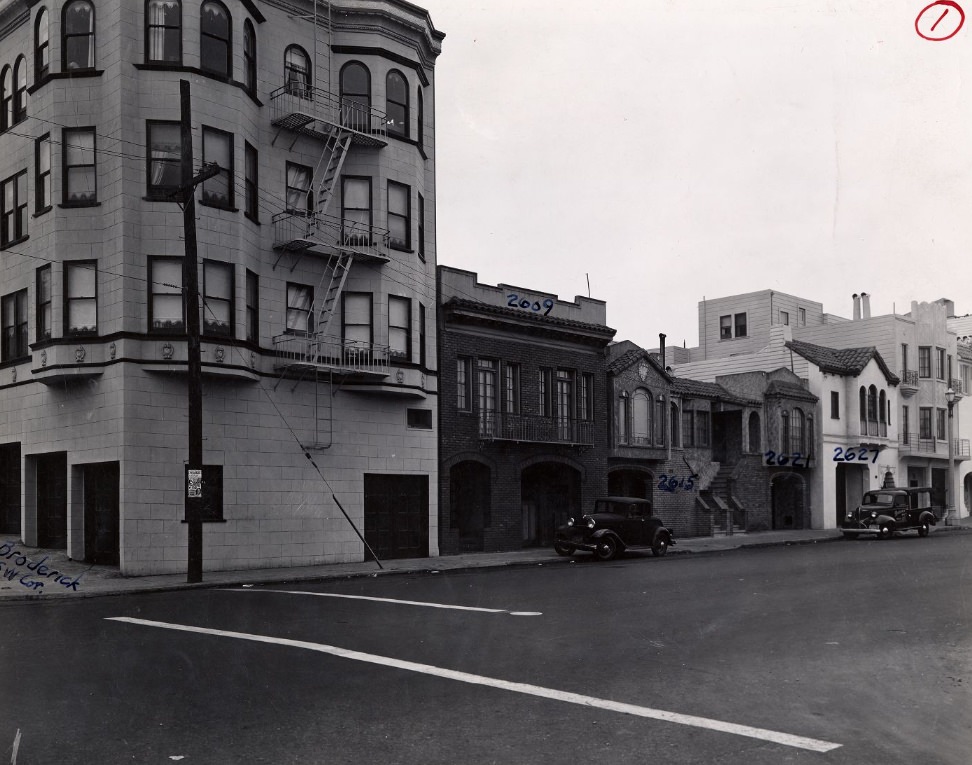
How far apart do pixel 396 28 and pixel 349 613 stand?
1859 cm

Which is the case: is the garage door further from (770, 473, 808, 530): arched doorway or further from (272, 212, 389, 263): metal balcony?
(770, 473, 808, 530): arched doorway

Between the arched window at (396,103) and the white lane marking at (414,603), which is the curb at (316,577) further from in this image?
the arched window at (396,103)

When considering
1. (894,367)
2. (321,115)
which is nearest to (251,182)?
(321,115)

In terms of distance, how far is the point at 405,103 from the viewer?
2723 centimetres

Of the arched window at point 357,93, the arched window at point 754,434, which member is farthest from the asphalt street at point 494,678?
the arched window at point 754,434

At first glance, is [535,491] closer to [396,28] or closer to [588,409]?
[588,409]

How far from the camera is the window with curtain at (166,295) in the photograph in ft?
70.9

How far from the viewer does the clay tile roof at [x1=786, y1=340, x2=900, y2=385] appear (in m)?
45.8

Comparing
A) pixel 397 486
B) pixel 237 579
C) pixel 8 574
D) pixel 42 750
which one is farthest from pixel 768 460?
pixel 42 750

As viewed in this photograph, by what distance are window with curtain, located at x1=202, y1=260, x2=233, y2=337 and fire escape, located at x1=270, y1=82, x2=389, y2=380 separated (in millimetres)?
1757

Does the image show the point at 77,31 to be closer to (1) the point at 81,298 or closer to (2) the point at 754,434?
(1) the point at 81,298

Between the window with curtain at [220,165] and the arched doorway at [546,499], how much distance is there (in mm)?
13532

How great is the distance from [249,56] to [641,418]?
62.3ft

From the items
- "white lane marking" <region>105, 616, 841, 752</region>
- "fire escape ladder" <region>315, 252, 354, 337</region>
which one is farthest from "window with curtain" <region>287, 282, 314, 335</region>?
"white lane marking" <region>105, 616, 841, 752</region>
